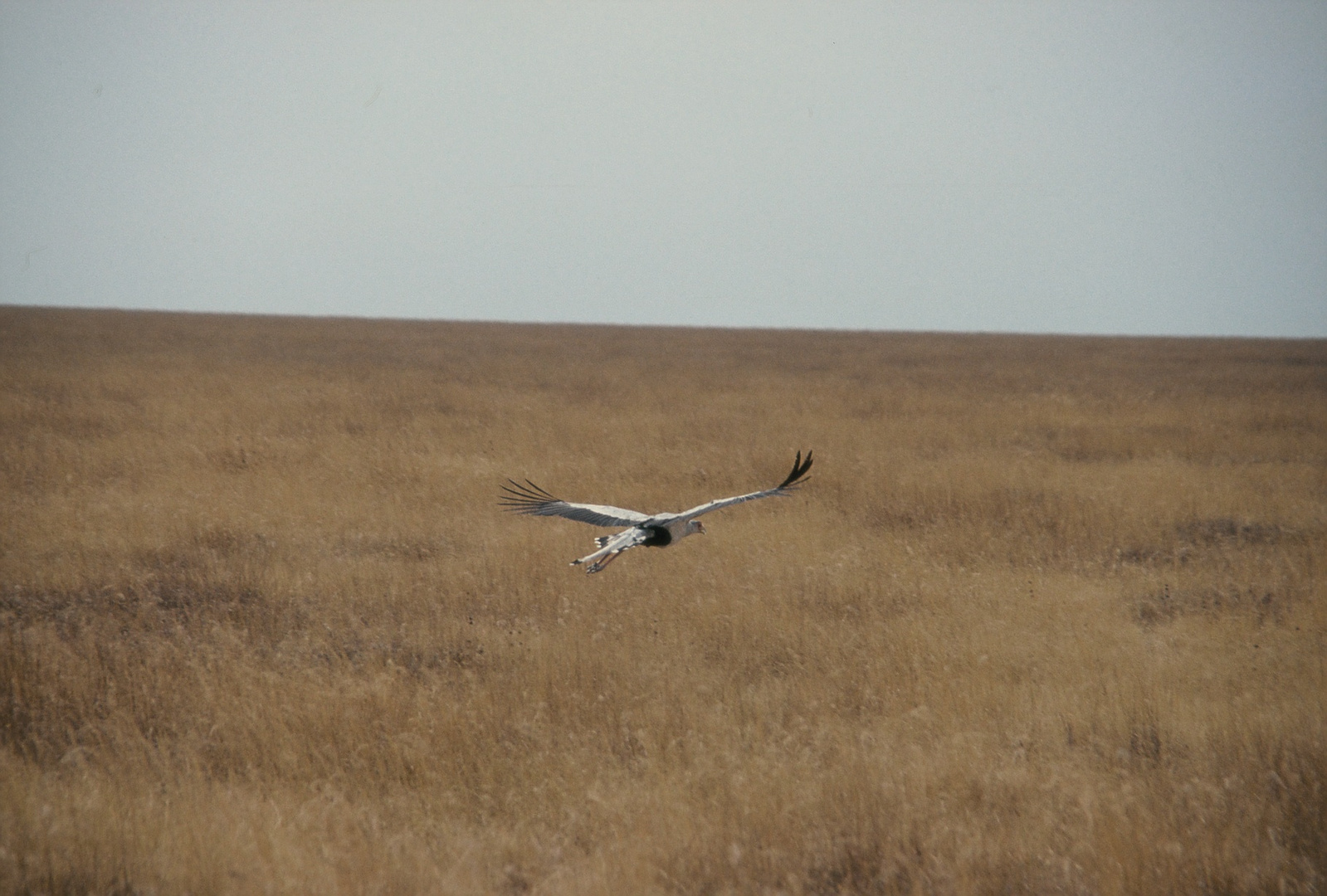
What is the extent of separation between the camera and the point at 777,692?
5.28 meters

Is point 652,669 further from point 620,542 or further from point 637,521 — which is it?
point 620,542

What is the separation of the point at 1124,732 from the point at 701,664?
2.33m

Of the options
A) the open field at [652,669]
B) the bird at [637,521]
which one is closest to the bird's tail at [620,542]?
the bird at [637,521]

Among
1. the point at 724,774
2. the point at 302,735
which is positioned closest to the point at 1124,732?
the point at 724,774

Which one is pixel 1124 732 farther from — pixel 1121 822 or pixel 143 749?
pixel 143 749

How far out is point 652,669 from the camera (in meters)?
5.52

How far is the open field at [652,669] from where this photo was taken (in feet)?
12.6

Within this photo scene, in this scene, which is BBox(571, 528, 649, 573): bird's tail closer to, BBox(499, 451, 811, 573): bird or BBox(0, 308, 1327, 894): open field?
BBox(499, 451, 811, 573): bird

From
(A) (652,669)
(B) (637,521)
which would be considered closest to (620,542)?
(B) (637,521)

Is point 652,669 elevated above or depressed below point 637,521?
below

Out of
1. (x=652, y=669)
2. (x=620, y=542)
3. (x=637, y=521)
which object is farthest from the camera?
(x=652, y=669)

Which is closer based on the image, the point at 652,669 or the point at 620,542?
the point at 620,542

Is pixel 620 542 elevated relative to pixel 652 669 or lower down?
elevated

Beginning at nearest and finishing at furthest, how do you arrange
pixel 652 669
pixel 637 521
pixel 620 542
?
pixel 620 542
pixel 637 521
pixel 652 669
